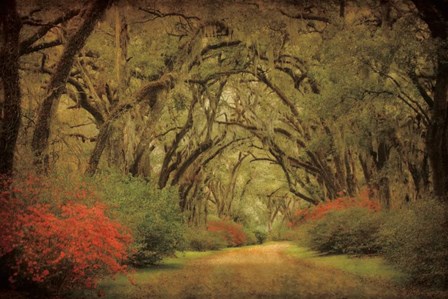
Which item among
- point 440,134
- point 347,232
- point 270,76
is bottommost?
point 347,232

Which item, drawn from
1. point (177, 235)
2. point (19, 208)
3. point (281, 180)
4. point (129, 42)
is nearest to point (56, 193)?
point (19, 208)

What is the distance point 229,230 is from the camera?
134 ft

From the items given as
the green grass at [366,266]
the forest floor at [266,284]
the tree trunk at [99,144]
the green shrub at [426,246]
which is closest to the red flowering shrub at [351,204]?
the green grass at [366,266]

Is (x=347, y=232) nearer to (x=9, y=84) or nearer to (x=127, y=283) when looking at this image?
(x=127, y=283)

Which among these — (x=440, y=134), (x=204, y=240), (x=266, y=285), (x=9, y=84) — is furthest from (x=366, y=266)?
(x=204, y=240)

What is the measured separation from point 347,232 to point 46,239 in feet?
44.2

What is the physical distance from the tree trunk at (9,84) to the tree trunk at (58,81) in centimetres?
168

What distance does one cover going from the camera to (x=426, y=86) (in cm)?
1688

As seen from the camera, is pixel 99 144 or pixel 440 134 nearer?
pixel 440 134

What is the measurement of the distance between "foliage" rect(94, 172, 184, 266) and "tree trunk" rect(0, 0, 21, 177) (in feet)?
15.2

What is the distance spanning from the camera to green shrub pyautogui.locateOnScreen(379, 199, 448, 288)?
34.5 feet

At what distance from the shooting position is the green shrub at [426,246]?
10.5 m

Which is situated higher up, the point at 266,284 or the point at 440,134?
the point at 440,134

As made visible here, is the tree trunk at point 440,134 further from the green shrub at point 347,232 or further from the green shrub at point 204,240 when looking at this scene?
the green shrub at point 204,240
